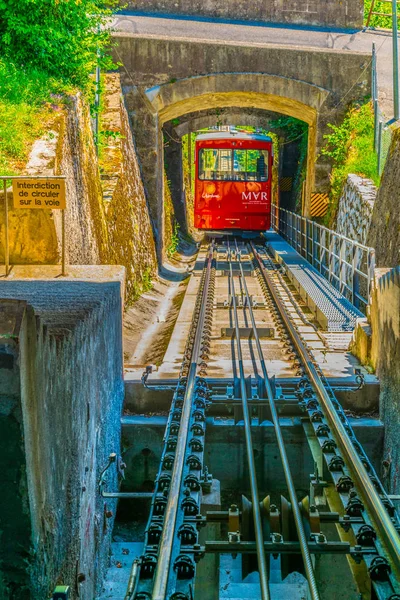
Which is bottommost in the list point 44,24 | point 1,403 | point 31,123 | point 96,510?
point 96,510

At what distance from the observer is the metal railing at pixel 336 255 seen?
Answer: 42.8 feet

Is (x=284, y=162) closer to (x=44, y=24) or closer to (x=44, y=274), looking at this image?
(x=44, y=24)

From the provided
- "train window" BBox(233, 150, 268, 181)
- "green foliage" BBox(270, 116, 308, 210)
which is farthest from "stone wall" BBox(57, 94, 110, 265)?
"green foliage" BBox(270, 116, 308, 210)

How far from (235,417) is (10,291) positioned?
247 cm

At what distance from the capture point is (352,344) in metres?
9.98

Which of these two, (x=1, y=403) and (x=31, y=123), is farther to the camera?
(x=31, y=123)

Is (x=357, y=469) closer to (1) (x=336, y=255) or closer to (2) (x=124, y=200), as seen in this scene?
(1) (x=336, y=255)

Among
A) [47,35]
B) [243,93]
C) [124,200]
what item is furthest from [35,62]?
[243,93]

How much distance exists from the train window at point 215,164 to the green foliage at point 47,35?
10106 millimetres

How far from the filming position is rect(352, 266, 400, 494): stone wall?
7430 mm

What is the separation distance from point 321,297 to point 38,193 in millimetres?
6517

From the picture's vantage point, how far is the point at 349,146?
806 inches

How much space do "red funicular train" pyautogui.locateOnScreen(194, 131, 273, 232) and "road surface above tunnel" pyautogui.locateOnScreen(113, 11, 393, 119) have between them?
110 inches

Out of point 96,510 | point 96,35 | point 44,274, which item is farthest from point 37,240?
point 96,35
